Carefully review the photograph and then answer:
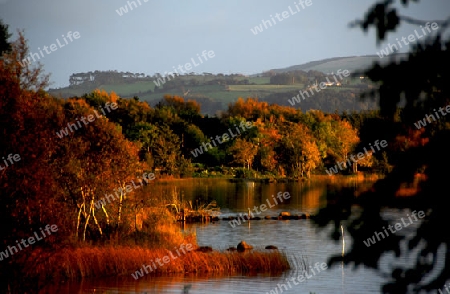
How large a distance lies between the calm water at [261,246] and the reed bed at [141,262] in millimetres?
475

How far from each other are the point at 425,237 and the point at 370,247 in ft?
1.56

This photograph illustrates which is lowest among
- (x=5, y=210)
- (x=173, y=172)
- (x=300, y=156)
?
(x=300, y=156)

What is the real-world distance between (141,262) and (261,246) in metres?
12.3

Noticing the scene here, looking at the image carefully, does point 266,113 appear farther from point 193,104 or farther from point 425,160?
point 425,160

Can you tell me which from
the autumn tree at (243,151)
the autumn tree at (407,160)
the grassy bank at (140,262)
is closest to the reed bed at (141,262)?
the grassy bank at (140,262)

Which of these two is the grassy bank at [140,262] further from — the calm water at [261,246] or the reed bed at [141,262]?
the calm water at [261,246]

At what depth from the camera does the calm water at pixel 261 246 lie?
2353 centimetres

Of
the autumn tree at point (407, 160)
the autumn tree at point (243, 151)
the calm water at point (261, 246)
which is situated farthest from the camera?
the autumn tree at point (243, 151)

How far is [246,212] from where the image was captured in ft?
178

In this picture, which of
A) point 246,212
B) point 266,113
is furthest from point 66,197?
point 266,113

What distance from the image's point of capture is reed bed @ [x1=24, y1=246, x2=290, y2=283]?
23859mm

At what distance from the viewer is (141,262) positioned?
998 inches

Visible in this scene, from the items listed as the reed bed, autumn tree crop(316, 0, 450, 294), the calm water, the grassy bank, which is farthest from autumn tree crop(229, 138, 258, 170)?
autumn tree crop(316, 0, 450, 294)

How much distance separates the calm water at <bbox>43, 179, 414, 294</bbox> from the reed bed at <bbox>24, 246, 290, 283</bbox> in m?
0.47
